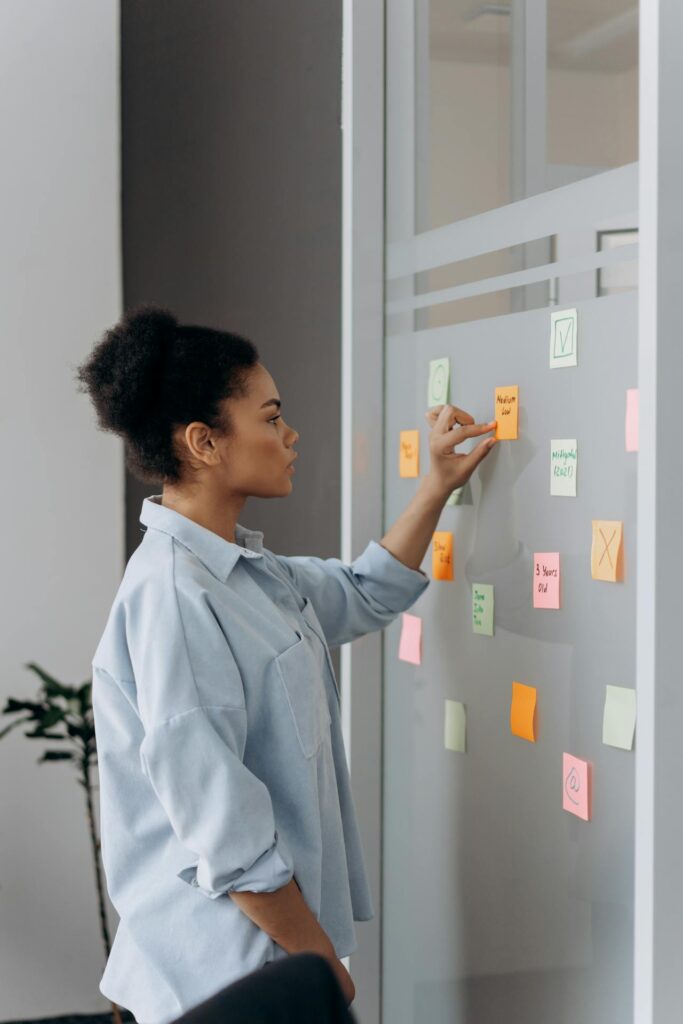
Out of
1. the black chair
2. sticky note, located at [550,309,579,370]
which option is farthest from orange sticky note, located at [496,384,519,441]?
the black chair

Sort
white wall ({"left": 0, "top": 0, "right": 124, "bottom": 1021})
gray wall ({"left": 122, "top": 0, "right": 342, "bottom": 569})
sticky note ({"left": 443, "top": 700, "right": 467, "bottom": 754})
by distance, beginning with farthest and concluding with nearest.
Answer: white wall ({"left": 0, "top": 0, "right": 124, "bottom": 1021})
gray wall ({"left": 122, "top": 0, "right": 342, "bottom": 569})
sticky note ({"left": 443, "top": 700, "right": 467, "bottom": 754})

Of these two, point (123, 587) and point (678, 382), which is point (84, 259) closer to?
point (123, 587)

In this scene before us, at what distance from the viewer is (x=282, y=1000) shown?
917 mm

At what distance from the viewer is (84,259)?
367 centimetres

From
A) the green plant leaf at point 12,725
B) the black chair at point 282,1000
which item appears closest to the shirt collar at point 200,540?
the black chair at point 282,1000

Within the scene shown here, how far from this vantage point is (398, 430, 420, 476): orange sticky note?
2.10m

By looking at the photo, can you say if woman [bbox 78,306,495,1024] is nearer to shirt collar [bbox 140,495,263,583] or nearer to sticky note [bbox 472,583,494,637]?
shirt collar [bbox 140,495,263,583]

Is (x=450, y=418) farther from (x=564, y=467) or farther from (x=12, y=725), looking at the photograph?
(x=12, y=725)

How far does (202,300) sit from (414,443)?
1.34m

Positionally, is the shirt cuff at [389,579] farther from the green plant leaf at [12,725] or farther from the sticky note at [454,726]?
the green plant leaf at [12,725]

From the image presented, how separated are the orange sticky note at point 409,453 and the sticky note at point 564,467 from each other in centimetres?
46

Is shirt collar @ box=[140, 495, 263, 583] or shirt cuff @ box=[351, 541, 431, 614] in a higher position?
shirt collar @ box=[140, 495, 263, 583]

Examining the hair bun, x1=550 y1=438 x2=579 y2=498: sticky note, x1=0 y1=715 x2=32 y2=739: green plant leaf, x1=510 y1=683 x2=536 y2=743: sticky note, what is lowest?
x1=0 y1=715 x2=32 y2=739: green plant leaf

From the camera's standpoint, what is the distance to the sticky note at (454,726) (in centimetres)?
197
